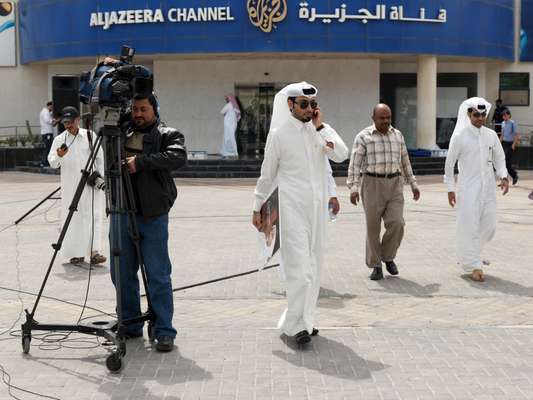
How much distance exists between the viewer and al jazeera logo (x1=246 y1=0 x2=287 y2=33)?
987 inches

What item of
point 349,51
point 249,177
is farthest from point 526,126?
point 249,177

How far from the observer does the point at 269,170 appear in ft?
22.0

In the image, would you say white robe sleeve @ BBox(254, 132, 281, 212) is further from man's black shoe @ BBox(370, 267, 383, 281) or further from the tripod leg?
man's black shoe @ BBox(370, 267, 383, 281)

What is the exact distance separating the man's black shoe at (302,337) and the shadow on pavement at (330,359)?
4 cm

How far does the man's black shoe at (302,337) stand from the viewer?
632cm

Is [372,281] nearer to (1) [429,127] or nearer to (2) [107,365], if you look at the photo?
(2) [107,365]

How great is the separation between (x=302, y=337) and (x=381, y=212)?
3.10 m

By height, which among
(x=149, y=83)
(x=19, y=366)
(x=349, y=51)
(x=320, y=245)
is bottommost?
(x=19, y=366)

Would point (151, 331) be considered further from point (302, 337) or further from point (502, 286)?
point (502, 286)

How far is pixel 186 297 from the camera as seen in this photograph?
326 inches

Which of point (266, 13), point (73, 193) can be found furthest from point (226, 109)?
point (73, 193)

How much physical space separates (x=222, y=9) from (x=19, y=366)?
67.3ft

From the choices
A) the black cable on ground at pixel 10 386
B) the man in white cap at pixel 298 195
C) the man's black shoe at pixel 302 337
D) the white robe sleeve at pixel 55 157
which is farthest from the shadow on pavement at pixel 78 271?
the man's black shoe at pixel 302 337

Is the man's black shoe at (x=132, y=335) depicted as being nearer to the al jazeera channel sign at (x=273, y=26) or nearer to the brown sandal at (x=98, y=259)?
the brown sandal at (x=98, y=259)
